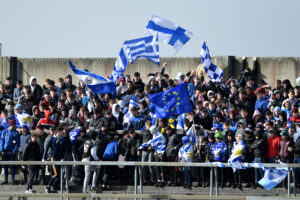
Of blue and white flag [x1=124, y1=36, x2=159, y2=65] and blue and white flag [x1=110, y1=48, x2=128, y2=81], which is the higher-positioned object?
blue and white flag [x1=124, y1=36, x2=159, y2=65]

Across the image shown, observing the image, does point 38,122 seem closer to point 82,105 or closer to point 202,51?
point 82,105

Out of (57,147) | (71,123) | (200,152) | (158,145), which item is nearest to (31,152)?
(57,147)

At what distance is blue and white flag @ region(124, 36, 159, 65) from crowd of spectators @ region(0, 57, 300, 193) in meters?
1.25

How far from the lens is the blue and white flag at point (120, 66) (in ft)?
75.2

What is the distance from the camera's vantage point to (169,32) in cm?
2381

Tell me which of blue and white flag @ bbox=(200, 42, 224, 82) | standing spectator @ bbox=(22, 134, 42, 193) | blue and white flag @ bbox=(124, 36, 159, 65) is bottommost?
standing spectator @ bbox=(22, 134, 42, 193)

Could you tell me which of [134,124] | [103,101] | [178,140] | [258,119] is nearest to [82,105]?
[103,101]

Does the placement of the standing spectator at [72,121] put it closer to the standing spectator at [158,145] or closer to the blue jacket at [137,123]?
the blue jacket at [137,123]

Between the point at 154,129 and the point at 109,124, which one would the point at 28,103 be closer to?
the point at 109,124

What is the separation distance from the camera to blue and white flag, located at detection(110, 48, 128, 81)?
22906 millimetres

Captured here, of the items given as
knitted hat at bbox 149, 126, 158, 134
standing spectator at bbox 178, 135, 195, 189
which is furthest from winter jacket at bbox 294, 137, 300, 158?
knitted hat at bbox 149, 126, 158, 134

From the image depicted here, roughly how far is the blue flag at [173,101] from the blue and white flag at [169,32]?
5035 millimetres

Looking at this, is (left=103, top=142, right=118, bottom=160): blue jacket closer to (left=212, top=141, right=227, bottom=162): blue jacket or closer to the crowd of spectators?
the crowd of spectators

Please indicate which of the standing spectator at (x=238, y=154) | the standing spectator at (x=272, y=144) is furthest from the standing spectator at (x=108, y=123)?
the standing spectator at (x=272, y=144)
